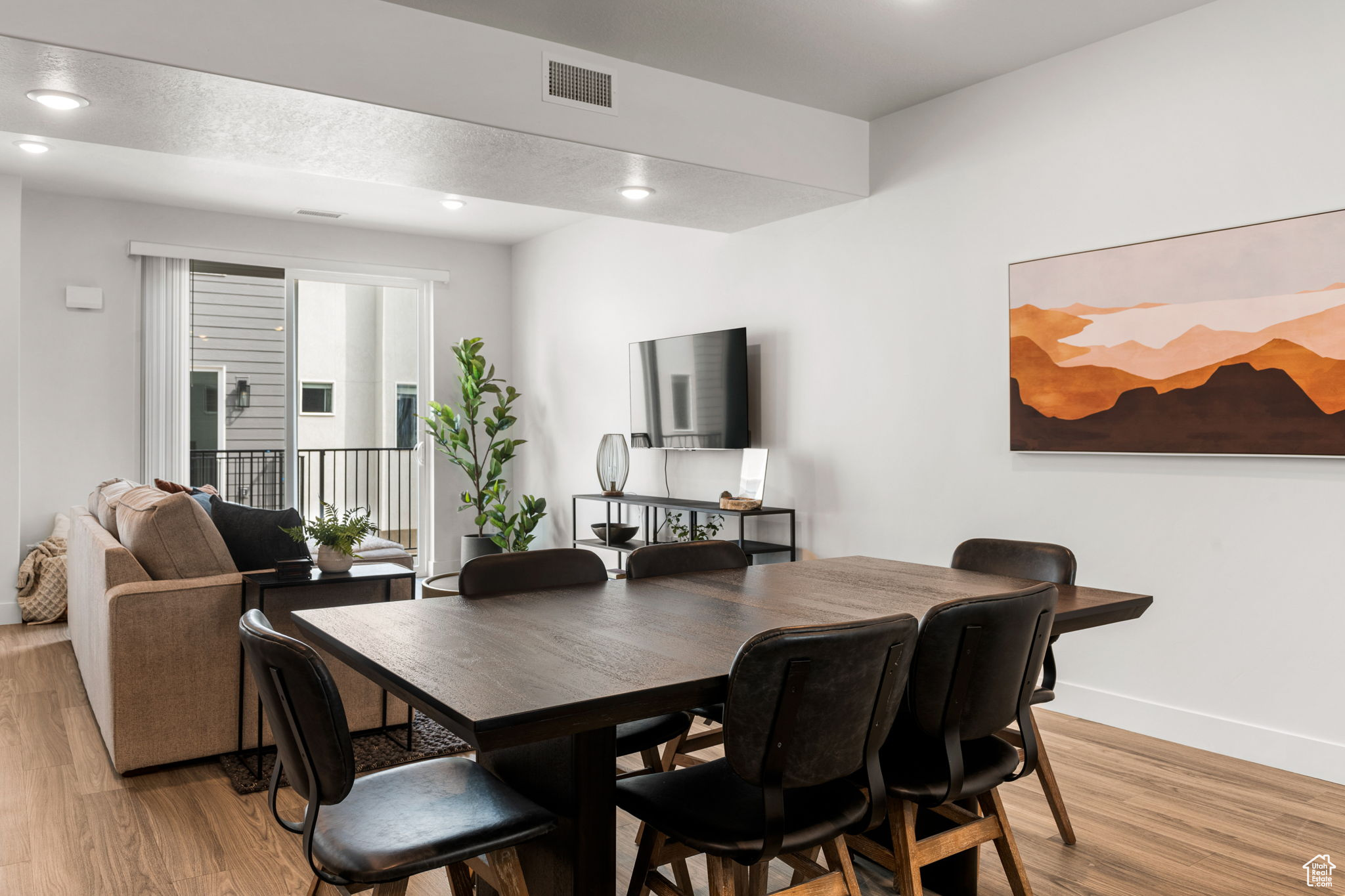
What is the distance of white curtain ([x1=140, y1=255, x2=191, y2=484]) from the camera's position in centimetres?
634

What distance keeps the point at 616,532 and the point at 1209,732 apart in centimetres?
337

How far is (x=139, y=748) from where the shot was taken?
310 cm

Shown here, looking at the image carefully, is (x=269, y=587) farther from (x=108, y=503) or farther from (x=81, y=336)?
(x=81, y=336)

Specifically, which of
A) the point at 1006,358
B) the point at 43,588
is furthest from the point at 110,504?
the point at 1006,358

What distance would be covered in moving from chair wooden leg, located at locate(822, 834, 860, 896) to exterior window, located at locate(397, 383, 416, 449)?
633 centimetres

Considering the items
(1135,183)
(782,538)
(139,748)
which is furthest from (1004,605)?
(782,538)

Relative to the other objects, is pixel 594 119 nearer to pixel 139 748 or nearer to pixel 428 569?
pixel 139 748

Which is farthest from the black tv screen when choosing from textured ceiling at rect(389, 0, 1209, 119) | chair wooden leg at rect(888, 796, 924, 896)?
chair wooden leg at rect(888, 796, 924, 896)

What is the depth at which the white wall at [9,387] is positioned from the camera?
554cm

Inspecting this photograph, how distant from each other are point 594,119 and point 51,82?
1856 millimetres

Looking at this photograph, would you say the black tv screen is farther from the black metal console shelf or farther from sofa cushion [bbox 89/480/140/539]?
sofa cushion [bbox 89/480/140/539]

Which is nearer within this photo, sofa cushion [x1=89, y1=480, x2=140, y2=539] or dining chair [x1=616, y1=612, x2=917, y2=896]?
dining chair [x1=616, y1=612, x2=917, y2=896]

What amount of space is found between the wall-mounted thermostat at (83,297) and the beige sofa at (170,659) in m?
3.46

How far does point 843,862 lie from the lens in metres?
1.77
